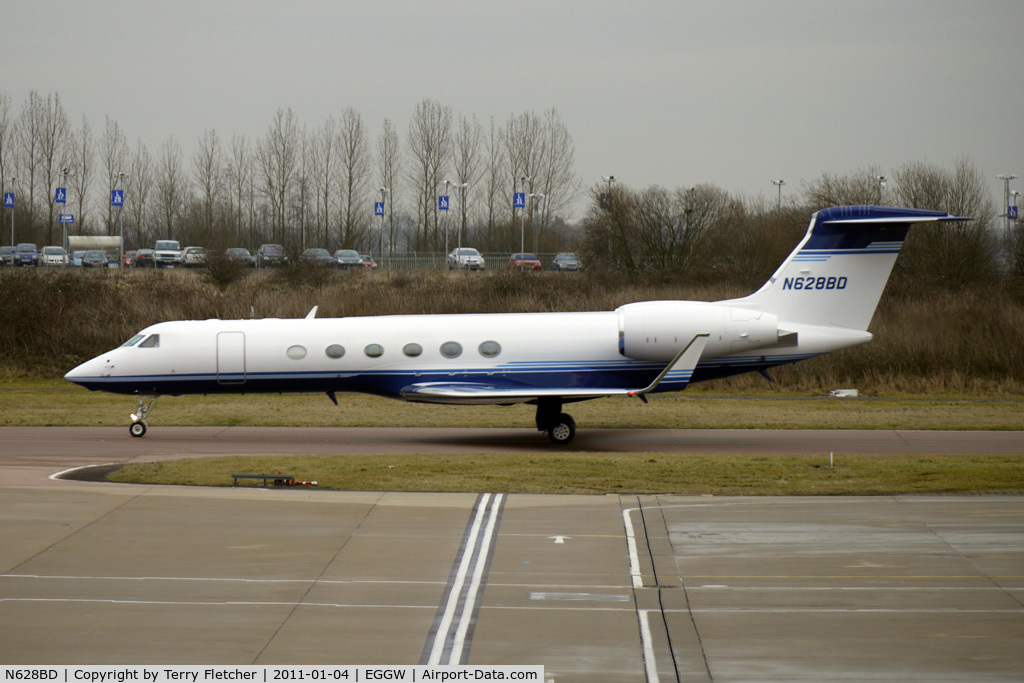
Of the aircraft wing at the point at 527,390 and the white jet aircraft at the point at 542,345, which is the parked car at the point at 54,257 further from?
the aircraft wing at the point at 527,390

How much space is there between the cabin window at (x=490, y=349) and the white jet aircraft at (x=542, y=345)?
0.02 metres

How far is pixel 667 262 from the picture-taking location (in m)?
55.5

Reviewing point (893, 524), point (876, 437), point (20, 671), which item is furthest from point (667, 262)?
point (20, 671)

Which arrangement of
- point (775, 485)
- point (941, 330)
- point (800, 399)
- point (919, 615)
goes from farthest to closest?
1. point (941, 330)
2. point (800, 399)
3. point (775, 485)
4. point (919, 615)

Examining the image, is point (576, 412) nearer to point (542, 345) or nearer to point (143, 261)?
point (542, 345)

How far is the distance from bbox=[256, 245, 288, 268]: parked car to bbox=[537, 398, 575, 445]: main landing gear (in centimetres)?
4061

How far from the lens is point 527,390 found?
23.7 m

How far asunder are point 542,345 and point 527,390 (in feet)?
3.65

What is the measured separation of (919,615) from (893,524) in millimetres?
4300

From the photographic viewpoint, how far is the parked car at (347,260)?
68.3 metres

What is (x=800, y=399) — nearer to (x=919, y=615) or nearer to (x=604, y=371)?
(x=604, y=371)

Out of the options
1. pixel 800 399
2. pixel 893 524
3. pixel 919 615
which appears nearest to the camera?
pixel 919 615

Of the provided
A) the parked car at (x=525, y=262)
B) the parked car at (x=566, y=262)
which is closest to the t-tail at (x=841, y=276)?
the parked car at (x=525, y=262)

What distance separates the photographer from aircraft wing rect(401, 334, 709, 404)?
22.8 metres
